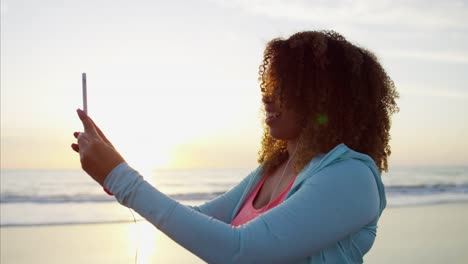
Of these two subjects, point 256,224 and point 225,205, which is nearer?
point 256,224

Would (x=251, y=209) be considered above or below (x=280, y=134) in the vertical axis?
below

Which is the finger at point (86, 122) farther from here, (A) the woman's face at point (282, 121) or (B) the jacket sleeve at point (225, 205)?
(B) the jacket sleeve at point (225, 205)

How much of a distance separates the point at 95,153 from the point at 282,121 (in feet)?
1.91

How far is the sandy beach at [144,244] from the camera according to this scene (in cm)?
643

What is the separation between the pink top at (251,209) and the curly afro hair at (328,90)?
4.4 inches

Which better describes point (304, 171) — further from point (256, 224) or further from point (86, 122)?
point (86, 122)

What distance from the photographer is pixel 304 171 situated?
1676 mm

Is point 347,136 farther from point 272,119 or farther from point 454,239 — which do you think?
point 454,239

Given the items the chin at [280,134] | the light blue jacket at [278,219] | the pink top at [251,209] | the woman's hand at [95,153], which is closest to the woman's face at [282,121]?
the chin at [280,134]

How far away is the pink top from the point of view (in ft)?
5.75

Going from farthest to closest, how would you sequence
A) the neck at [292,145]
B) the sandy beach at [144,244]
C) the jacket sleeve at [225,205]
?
the sandy beach at [144,244] → the jacket sleeve at [225,205] → the neck at [292,145]

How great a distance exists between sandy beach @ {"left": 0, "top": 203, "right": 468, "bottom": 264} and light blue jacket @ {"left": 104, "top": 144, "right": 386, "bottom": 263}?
187 inches

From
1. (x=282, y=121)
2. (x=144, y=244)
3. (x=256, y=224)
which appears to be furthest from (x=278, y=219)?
(x=144, y=244)

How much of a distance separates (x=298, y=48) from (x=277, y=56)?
0.07 meters
